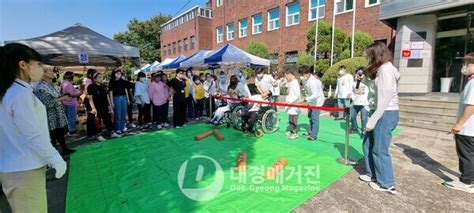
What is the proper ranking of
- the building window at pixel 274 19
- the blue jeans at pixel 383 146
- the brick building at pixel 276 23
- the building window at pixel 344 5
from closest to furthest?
the blue jeans at pixel 383 146 < the brick building at pixel 276 23 < the building window at pixel 344 5 < the building window at pixel 274 19

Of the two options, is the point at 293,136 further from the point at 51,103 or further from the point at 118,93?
the point at 51,103

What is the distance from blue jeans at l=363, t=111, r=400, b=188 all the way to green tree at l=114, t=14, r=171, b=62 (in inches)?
1648

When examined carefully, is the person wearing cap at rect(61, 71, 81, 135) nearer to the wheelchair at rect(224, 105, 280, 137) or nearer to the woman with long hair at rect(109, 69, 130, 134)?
the woman with long hair at rect(109, 69, 130, 134)

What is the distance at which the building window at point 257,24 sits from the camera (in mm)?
20606

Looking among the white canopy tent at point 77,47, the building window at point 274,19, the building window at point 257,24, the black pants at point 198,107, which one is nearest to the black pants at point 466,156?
the black pants at point 198,107

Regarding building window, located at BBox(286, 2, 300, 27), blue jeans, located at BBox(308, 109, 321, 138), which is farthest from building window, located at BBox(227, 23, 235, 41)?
blue jeans, located at BBox(308, 109, 321, 138)

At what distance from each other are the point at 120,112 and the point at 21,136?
209 inches

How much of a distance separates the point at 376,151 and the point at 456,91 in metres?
8.87

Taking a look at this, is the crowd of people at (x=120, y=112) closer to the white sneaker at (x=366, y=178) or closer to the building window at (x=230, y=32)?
the white sneaker at (x=366, y=178)

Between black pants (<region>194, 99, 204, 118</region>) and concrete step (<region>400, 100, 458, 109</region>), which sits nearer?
concrete step (<region>400, 100, 458, 109</region>)

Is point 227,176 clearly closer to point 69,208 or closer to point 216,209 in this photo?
point 216,209

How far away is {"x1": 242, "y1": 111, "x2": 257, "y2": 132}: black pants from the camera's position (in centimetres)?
634

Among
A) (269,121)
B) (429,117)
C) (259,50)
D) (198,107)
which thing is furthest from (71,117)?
(259,50)

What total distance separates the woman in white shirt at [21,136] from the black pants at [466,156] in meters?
4.51
